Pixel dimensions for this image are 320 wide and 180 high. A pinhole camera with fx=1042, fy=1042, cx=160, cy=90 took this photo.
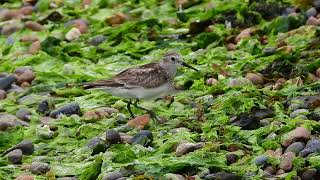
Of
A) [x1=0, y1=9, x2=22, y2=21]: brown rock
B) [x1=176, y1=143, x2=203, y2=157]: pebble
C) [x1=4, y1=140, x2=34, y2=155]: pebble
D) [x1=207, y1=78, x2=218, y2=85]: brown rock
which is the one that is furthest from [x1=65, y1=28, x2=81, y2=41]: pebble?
[x1=176, y1=143, x2=203, y2=157]: pebble

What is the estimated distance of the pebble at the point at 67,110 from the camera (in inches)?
427

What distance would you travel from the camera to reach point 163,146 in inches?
362

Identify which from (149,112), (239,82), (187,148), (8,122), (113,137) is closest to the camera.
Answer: (187,148)

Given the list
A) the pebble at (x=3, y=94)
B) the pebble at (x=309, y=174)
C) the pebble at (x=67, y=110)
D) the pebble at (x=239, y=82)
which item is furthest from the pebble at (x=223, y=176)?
the pebble at (x=3, y=94)

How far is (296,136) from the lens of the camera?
8719 millimetres

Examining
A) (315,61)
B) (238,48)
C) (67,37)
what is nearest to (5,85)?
(67,37)

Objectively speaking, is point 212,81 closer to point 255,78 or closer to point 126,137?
point 255,78

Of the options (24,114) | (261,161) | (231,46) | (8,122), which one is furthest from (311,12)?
(261,161)

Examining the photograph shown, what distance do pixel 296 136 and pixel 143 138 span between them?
4.99 ft

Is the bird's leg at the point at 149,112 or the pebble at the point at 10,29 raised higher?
the bird's leg at the point at 149,112

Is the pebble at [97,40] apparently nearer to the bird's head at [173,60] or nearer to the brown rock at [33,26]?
the brown rock at [33,26]

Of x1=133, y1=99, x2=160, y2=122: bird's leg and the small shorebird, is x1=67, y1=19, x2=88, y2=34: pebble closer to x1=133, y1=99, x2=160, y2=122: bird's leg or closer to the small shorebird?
the small shorebird

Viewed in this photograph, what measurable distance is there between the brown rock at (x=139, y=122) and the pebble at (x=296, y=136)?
177 centimetres

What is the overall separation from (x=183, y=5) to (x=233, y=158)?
19.8 ft
